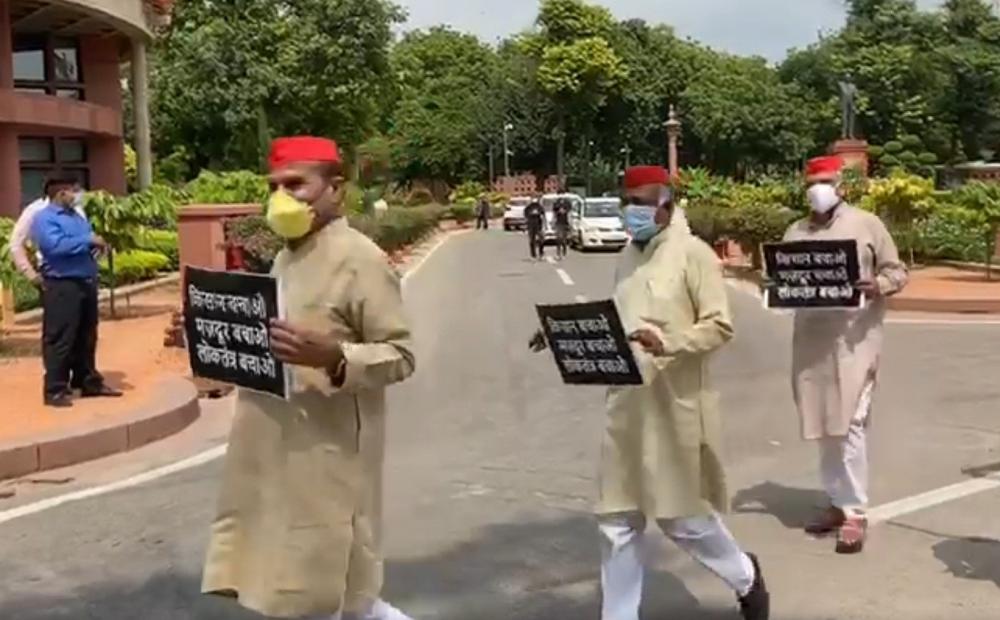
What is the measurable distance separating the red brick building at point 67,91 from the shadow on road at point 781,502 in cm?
2541

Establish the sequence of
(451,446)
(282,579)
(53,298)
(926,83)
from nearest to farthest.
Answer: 1. (282,579)
2. (451,446)
3. (53,298)
4. (926,83)

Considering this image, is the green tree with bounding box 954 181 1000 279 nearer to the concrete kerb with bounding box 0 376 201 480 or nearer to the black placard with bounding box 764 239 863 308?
the concrete kerb with bounding box 0 376 201 480

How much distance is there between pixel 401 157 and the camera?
80.7m

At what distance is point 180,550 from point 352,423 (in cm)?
308

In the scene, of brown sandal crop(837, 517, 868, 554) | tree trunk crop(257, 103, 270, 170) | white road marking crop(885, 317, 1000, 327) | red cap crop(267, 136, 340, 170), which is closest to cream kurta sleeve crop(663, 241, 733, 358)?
red cap crop(267, 136, 340, 170)

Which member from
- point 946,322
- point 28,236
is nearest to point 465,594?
point 28,236

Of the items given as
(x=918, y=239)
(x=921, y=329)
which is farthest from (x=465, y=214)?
(x=921, y=329)

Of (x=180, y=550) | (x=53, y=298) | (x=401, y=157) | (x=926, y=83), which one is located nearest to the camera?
(x=180, y=550)

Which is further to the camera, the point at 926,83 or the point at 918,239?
the point at 926,83

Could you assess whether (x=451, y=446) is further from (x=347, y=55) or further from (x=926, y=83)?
(x=926, y=83)

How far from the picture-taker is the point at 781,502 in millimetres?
7477

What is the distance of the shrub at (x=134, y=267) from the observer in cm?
2109

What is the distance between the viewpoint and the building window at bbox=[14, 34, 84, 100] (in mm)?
34625

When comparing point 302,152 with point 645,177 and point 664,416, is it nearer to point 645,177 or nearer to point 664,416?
point 645,177
